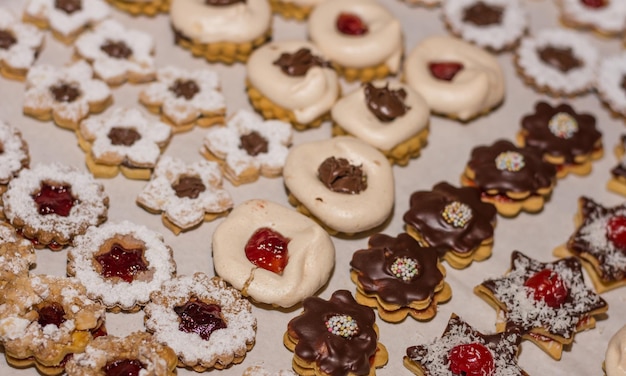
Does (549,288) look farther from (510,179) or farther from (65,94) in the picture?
(65,94)

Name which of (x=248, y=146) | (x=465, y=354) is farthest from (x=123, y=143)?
(x=465, y=354)

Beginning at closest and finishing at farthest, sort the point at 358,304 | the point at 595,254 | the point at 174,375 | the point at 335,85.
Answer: the point at 174,375 < the point at 358,304 < the point at 595,254 < the point at 335,85

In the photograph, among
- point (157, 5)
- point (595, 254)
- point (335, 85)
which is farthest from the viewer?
point (157, 5)

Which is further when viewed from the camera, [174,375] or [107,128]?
[107,128]

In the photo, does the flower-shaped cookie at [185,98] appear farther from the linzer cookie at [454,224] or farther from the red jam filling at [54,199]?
the linzer cookie at [454,224]

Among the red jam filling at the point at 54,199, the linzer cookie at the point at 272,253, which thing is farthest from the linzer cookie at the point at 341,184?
the red jam filling at the point at 54,199

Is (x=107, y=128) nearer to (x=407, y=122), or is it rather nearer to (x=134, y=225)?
(x=134, y=225)

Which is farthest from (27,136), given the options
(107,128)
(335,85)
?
(335,85)
